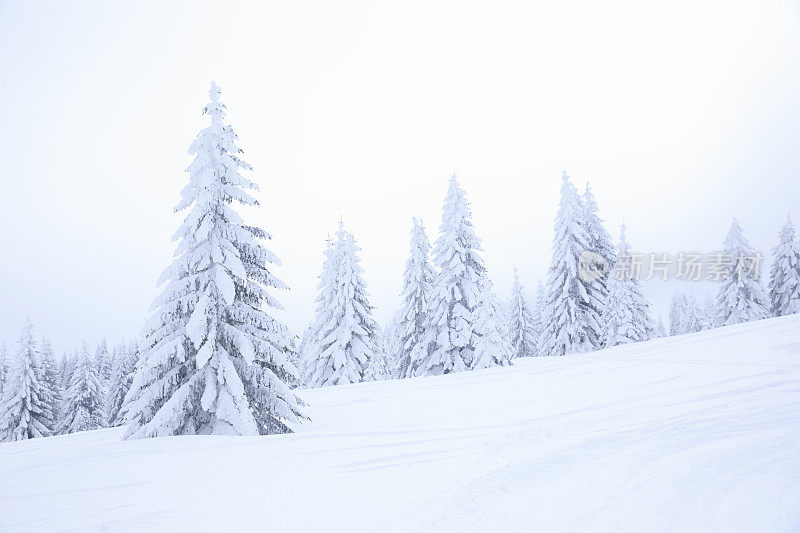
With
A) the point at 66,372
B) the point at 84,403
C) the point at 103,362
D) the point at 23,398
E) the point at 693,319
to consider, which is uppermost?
the point at 693,319

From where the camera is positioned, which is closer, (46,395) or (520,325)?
(46,395)

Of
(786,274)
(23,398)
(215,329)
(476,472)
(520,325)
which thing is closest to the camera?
(476,472)

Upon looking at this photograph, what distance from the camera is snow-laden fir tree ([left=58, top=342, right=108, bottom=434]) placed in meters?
41.2

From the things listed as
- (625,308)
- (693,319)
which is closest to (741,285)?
(625,308)

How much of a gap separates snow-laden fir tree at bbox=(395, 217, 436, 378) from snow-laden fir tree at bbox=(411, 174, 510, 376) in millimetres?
Answer: 3459

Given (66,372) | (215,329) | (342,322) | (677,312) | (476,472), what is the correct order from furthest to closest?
(677,312), (66,372), (342,322), (215,329), (476,472)

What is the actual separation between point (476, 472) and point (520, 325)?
144ft

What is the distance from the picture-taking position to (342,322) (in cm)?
2922

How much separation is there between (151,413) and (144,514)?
21.0 feet

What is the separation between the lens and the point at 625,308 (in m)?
36.2

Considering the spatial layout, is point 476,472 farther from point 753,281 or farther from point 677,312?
point 677,312

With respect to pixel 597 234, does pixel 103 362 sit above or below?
below

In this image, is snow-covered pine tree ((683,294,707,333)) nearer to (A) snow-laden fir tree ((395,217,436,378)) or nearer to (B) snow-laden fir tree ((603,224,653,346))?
(B) snow-laden fir tree ((603,224,653,346))

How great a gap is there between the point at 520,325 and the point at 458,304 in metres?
24.3
